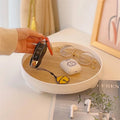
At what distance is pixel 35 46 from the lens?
84cm

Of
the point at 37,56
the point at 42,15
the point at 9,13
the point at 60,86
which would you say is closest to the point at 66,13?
the point at 42,15

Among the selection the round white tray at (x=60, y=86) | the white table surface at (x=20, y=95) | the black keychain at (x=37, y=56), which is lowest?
the white table surface at (x=20, y=95)

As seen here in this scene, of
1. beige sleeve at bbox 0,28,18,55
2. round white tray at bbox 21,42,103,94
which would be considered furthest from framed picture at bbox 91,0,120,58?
beige sleeve at bbox 0,28,18,55

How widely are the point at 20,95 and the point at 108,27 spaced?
1.50ft

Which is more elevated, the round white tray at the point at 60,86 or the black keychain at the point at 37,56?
the black keychain at the point at 37,56

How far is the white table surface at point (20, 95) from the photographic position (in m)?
0.68

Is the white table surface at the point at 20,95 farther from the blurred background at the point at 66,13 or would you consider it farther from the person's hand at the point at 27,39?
the blurred background at the point at 66,13

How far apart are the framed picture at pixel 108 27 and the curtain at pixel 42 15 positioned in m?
0.28

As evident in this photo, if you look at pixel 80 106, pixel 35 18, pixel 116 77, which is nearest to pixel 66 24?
pixel 35 18

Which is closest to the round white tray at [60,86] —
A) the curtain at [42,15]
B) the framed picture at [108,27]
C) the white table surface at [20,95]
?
the white table surface at [20,95]

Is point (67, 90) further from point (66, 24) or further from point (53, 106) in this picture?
point (66, 24)

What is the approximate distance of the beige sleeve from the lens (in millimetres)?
758

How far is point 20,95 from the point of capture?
75cm

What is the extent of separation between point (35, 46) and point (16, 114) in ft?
0.89
